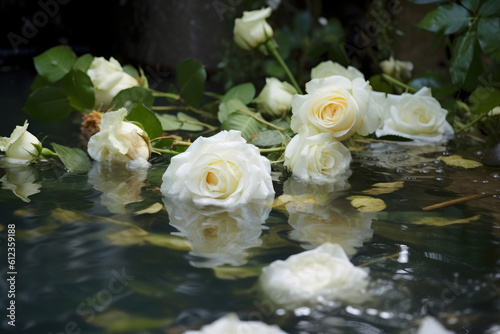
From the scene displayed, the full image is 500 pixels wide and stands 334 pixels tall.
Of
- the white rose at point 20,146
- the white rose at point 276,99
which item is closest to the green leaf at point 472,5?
the white rose at point 276,99

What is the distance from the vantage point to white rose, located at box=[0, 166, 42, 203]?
41.4 inches

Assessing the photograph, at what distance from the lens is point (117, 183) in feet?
3.66

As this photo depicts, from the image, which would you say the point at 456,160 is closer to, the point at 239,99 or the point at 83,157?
the point at 239,99

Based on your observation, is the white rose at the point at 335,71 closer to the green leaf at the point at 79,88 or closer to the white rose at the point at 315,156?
the white rose at the point at 315,156

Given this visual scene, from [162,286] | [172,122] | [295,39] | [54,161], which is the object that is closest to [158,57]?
[295,39]

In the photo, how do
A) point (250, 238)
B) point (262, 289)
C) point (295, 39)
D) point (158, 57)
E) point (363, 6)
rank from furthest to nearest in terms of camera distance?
1. point (158, 57)
2. point (363, 6)
3. point (295, 39)
4. point (250, 238)
5. point (262, 289)

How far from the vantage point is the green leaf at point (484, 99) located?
135 centimetres

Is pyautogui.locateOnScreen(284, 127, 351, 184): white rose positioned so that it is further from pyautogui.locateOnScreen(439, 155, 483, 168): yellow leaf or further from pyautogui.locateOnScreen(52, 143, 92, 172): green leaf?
pyautogui.locateOnScreen(52, 143, 92, 172): green leaf

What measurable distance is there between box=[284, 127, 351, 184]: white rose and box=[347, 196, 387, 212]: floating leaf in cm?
9

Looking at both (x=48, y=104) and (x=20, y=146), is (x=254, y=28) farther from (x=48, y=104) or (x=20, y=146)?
(x=20, y=146)

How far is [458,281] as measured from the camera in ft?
2.38

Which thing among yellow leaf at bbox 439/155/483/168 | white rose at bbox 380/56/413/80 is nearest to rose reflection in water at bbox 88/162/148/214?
yellow leaf at bbox 439/155/483/168

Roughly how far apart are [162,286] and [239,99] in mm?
950

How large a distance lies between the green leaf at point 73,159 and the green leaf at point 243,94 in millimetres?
471
